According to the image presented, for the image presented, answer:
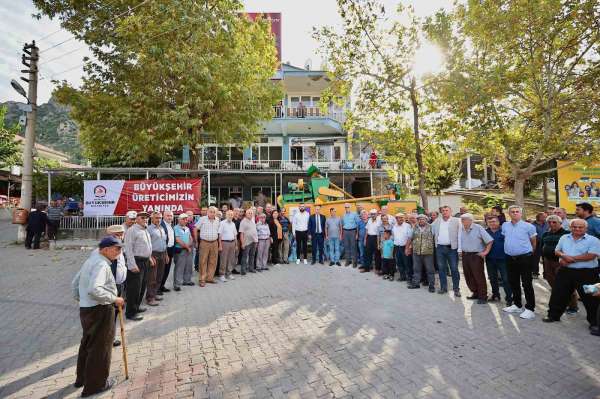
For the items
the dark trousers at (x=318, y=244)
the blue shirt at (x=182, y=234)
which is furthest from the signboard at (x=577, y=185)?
the blue shirt at (x=182, y=234)

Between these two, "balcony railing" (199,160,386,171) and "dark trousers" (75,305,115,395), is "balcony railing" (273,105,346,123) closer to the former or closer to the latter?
"balcony railing" (199,160,386,171)

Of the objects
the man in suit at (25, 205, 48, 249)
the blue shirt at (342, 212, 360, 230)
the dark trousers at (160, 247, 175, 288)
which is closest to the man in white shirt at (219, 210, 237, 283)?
the dark trousers at (160, 247, 175, 288)

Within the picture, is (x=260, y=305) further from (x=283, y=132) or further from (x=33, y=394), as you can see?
(x=283, y=132)

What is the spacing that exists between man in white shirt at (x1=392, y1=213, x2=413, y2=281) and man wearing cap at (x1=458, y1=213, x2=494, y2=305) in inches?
50.4

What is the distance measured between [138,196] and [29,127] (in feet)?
20.1

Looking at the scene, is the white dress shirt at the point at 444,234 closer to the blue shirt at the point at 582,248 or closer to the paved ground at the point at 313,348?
the paved ground at the point at 313,348

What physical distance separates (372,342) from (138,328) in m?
3.58

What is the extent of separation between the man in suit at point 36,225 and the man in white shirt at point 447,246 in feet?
45.3

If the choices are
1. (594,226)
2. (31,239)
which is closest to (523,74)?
(594,226)

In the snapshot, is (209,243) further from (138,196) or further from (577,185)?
(577,185)

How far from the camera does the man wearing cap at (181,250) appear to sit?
22.2 feet

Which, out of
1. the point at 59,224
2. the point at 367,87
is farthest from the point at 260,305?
the point at 59,224

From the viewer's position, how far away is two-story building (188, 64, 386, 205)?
846 inches

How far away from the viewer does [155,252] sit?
19.4 feet
